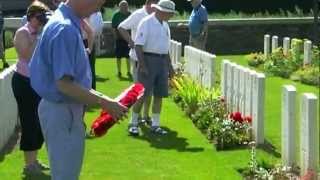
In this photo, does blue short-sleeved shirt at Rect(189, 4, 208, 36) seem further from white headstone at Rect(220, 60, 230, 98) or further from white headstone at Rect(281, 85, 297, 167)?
white headstone at Rect(281, 85, 297, 167)

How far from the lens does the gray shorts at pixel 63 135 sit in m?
5.08

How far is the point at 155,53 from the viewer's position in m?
10.6

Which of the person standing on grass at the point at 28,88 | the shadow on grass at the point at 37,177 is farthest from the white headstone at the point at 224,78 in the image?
the shadow on grass at the point at 37,177

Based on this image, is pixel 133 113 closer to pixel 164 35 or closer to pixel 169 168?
pixel 164 35

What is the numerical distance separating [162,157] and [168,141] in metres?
1.06

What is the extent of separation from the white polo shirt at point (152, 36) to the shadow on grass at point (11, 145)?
200 cm

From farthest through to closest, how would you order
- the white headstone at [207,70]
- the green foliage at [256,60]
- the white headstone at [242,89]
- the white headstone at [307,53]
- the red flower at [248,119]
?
the green foliage at [256,60]
the white headstone at [307,53]
the white headstone at [207,70]
the white headstone at [242,89]
the red flower at [248,119]

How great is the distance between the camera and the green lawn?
8469 millimetres

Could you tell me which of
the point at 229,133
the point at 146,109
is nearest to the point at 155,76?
the point at 146,109

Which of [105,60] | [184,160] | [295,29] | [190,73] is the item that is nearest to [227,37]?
[295,29]

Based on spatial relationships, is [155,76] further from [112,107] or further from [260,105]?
[112,107]

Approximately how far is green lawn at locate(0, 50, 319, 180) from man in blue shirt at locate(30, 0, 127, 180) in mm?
3105

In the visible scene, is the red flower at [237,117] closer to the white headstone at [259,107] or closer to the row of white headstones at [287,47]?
the white headstone at [259,107]

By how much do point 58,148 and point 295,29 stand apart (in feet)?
69.6
